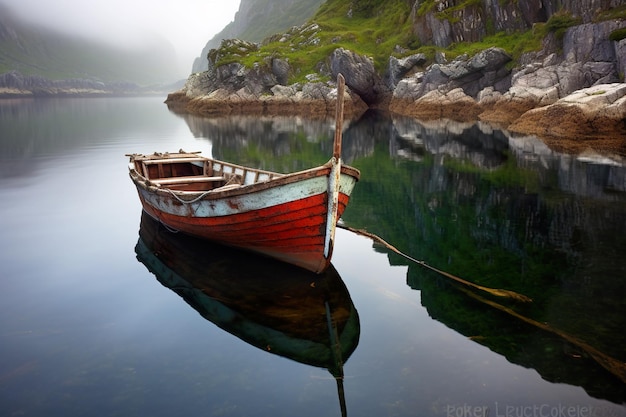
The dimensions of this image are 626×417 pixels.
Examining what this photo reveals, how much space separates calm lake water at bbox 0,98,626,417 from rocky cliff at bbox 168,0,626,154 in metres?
17.6

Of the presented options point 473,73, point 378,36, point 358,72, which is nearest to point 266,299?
point 473,73

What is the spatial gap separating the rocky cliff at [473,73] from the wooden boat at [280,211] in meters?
25.0

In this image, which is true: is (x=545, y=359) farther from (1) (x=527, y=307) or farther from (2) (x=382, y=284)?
(2) (x=382, y=284)

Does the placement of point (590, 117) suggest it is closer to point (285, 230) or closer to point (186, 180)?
point (186, 180)

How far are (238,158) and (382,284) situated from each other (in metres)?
23.1

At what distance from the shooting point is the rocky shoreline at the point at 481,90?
3312 centimetres

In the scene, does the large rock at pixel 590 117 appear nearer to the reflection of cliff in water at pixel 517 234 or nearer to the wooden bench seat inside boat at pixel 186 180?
the reflection of cliff in water at pixel 517 234

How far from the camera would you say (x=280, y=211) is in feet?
36.2

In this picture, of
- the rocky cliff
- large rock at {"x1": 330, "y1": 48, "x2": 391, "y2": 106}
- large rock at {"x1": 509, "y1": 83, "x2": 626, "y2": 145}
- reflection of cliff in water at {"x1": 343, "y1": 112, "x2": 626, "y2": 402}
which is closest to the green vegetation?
the rocky cliff

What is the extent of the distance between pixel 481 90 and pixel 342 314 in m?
51.9

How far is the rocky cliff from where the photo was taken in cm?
3578

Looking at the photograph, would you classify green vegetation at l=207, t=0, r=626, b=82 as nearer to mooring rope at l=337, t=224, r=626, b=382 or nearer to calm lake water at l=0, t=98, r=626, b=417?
calm lake water at l=0, t=98, r=626, b=417

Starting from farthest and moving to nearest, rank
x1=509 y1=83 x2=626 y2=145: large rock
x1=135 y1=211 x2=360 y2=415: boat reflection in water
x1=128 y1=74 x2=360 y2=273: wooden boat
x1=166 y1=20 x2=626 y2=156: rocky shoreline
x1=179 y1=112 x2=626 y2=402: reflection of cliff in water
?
x1=166 y1=20 x2=626 y2=156: rocky shoreline → x1=509 y1=83 x2=626 y2=145: large rock → x1=128 y1=74 x2=360 y2=273: wooden boat → x1=135 y1=211 x2=360 y2=415: boat reflection in water → x1=179 y1=112 x2=626 y2=402: reflection of cliff in water

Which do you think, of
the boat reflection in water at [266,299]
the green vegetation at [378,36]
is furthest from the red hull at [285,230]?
the green vegetation at [378,36]
